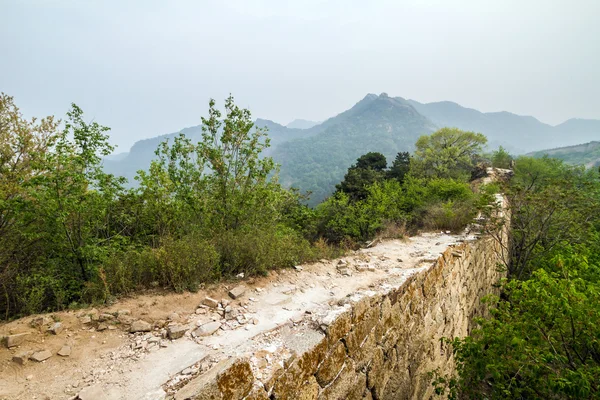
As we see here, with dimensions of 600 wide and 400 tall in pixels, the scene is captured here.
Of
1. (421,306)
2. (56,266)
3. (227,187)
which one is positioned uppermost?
(227,187)

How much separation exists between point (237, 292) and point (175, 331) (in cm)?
116

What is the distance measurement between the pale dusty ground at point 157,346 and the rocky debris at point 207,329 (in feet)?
0.23

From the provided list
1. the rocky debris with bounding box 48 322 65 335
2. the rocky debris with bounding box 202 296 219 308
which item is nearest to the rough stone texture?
the rocky debris with bounding box 202 296 219 308

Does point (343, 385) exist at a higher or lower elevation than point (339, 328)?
lower

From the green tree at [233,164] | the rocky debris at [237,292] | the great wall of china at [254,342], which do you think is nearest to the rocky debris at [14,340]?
the great wall of china at [254,342]

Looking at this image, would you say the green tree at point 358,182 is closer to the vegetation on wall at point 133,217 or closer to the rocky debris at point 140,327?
the vegetation on wall at point 133,217

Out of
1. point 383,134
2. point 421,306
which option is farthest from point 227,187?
point 383,134

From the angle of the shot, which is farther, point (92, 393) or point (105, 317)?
point (105, 317)

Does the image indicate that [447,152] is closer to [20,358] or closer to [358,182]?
[358,182]

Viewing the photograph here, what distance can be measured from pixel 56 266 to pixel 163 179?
9.21 ft

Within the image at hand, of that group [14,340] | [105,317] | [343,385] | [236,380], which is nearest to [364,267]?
[343,385]

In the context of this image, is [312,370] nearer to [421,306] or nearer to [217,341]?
[217,341]

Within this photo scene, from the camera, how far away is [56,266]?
5.07 m

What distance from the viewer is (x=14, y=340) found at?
2.84 meters
